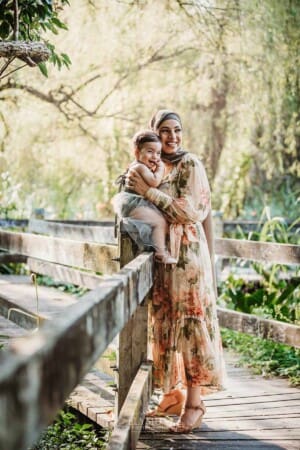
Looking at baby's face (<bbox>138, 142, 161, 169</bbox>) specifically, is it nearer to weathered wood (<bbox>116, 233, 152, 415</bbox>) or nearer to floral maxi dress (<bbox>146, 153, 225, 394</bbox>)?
floral maxi dress (<bbox>146, 153, 225, 394</bbox>)

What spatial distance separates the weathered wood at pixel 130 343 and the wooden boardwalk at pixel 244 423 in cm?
30

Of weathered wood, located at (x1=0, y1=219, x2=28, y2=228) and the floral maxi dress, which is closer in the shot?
the floral maxi dress

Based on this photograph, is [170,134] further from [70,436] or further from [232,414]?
[70,436]

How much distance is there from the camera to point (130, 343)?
11.1ft

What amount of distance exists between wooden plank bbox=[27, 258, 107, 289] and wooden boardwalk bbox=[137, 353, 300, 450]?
1.22m

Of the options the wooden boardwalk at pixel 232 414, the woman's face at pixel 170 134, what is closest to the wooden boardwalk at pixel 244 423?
the wooden boardwalk at pixel 232 414

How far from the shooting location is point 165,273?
11.6 ft

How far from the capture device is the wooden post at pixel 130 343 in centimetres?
336

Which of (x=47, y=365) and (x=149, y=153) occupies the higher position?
(x=149, y=153)

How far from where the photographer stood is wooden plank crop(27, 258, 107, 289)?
5387 mm

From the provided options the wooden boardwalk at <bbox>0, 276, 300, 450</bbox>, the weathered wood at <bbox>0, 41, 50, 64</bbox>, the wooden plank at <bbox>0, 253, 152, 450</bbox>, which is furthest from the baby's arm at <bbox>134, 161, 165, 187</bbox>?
the wooden plank at <bbox>0, 253, 152, 450</bbox>

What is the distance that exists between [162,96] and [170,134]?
810cm

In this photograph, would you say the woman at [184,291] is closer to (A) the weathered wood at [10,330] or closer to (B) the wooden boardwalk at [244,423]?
(B) the wooden boardwalk at [244,423]

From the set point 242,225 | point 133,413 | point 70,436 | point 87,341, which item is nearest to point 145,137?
point 133,413
